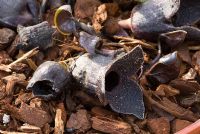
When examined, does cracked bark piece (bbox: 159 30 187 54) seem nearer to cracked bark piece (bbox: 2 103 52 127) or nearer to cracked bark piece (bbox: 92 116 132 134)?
cracked bark piece (bbox: 92 116 132 134)

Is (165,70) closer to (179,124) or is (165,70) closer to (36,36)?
(179,124)

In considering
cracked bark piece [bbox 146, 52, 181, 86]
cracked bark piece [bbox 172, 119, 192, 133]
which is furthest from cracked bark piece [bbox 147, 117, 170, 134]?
cracked bark piece [bbox 146, 52, 181, 86]

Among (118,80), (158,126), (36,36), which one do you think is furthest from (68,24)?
(158,126)

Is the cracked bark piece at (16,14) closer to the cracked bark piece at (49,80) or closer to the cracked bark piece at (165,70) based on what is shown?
the cracked bark piece at (49,80)

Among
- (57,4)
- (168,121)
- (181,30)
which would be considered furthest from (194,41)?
(57,4)

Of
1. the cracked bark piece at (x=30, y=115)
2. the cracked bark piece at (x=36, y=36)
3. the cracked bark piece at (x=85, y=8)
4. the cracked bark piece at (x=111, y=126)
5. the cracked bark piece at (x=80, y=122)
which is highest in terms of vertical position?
the cracked bark piece at (x=85, y=8)

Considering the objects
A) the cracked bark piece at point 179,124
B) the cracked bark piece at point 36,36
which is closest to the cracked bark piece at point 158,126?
the cracked bark piece at point 179,124

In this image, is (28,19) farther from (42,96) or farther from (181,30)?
(181,30)
